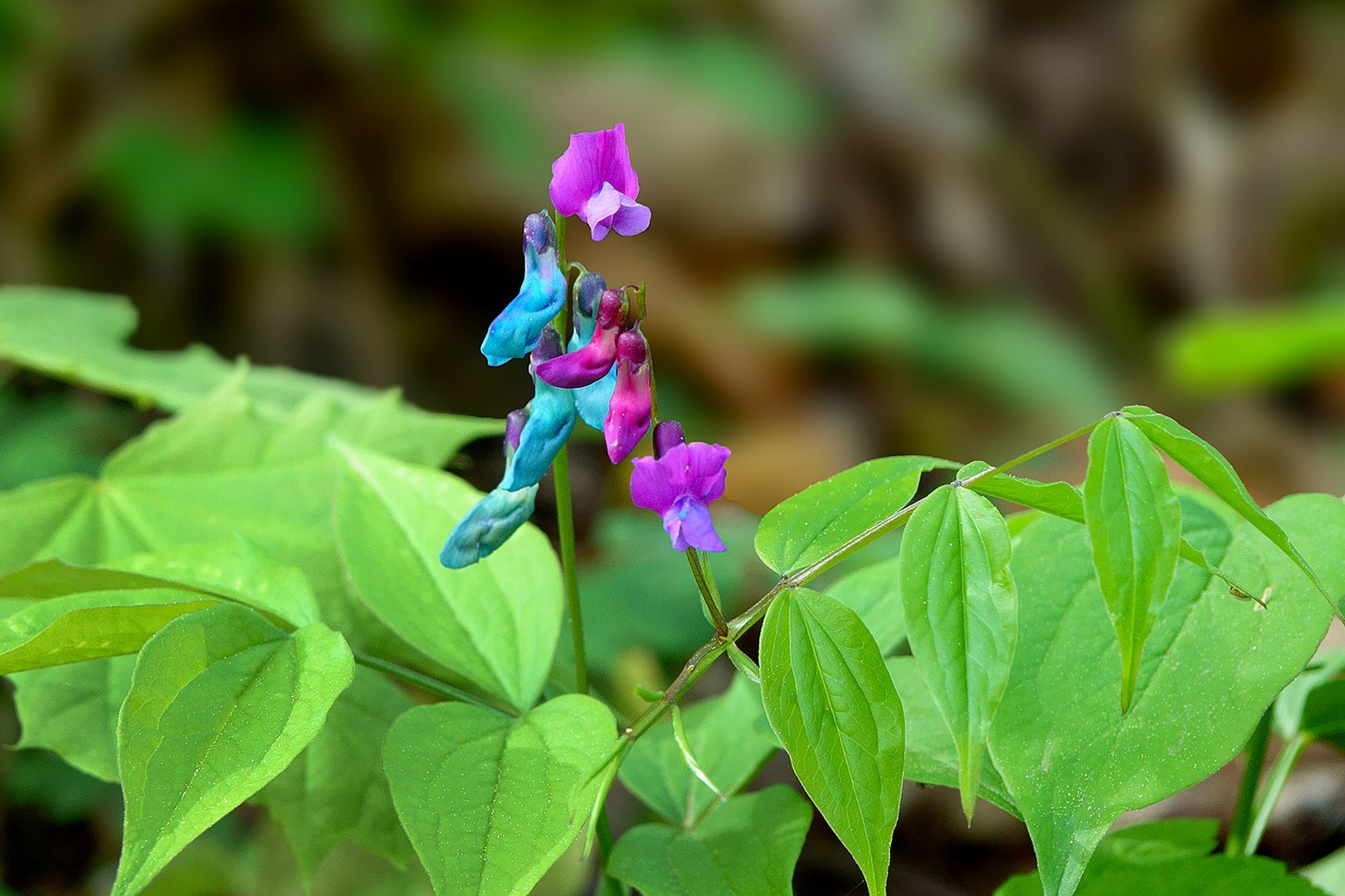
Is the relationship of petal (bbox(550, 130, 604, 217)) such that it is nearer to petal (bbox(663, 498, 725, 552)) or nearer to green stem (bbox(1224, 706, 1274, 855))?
petal (bbox(663, 498, 725, 552))

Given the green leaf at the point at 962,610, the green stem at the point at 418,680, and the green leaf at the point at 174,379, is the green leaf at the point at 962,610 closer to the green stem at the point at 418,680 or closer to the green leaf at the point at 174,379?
the green stem at the point at 418,680

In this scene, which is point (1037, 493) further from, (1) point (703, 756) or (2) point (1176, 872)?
(1) point (703, 756)

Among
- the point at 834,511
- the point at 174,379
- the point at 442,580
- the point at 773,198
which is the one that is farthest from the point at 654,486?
the point at 773,198

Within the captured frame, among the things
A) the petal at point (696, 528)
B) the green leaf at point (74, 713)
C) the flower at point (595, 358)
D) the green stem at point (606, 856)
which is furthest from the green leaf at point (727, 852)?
the green leaf at point (74, 713)

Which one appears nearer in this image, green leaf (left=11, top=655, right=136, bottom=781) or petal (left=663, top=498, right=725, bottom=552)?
petal (left=663, top=498, right=725, bottom=552)

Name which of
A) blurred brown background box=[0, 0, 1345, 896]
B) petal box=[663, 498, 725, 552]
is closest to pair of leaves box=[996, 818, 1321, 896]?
petal box=[663, 498, 725, 552]

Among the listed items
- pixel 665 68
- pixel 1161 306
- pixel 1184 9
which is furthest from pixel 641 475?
pixel 1184 9

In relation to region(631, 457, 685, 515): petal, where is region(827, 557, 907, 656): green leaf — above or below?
below
